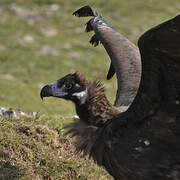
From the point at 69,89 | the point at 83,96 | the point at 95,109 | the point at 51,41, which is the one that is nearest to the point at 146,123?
the point at 95,109

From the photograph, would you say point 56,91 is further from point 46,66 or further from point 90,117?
point 46,66

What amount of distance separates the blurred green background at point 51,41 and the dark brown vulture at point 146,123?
12504mm

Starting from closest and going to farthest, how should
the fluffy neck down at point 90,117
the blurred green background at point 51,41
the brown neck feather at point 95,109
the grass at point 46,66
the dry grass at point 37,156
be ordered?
the fluffy neck down at point 90,117 < the brown neck feather at point 95,109 < the dry grass at point 37,156 < the grass at point 46,66 < the blurred green background at point 51,41

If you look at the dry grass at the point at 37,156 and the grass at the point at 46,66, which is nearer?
the dry grass at the point at 37,156

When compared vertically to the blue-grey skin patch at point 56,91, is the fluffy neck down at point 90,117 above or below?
below

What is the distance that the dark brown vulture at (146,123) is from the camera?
619cm

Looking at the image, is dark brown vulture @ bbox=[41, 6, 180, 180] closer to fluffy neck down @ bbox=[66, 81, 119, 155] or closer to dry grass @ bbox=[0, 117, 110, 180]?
A: fluffy neck down @ bbox=[66, 81, 119, 155]

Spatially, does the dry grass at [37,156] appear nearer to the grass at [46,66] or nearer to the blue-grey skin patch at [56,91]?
the grass at [46,66]

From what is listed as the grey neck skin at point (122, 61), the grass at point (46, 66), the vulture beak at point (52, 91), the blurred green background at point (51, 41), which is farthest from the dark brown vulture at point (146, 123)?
the blurred green background at point (51, 41)

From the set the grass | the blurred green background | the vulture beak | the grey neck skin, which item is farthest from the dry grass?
the blurred green background

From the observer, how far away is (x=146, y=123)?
22.0ft

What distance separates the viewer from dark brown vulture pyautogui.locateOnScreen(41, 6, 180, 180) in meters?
6.19

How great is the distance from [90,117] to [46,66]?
2432 centimetres

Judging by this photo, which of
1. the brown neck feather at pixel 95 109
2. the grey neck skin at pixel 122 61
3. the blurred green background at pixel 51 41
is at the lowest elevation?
the blurred green background at pixel 51 41
